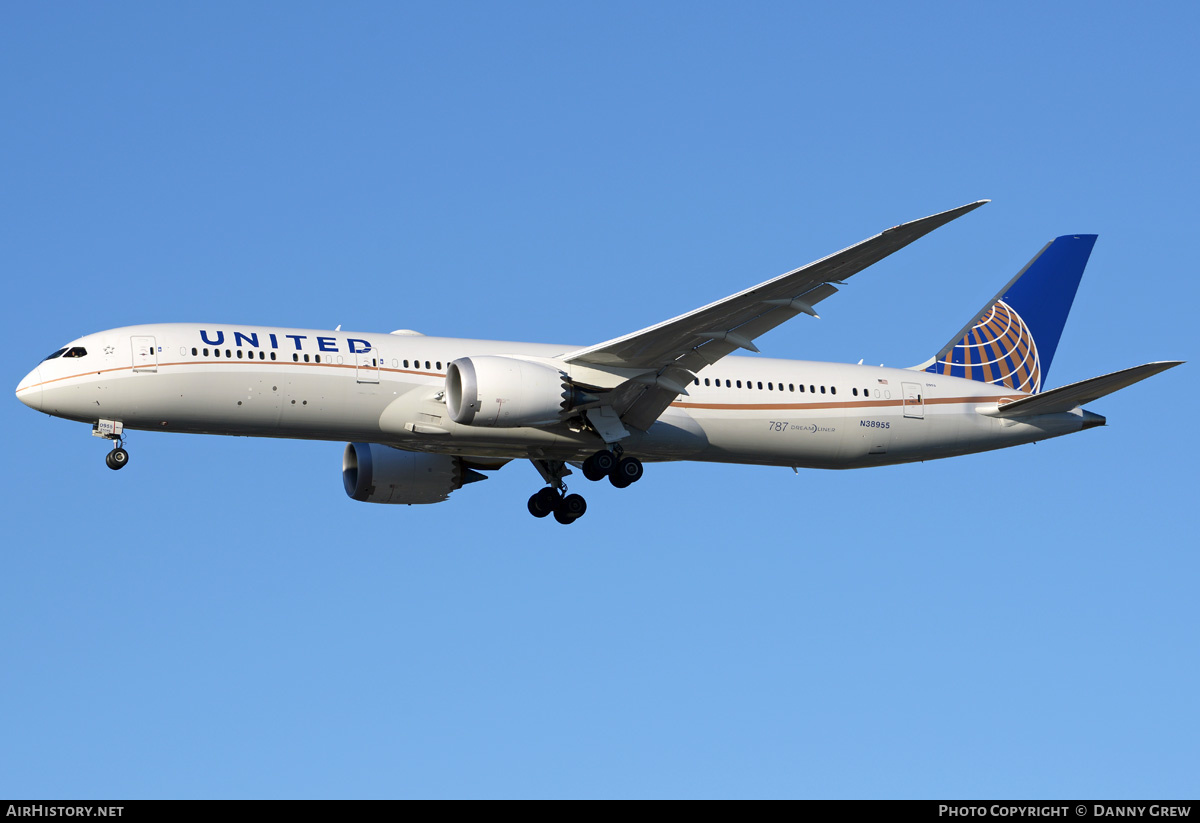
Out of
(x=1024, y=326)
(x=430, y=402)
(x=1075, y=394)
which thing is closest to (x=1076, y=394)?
(x=1075, y=394)

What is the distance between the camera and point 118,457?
31.9 m

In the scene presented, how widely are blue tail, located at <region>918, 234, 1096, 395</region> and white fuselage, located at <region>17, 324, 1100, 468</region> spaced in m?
2.09

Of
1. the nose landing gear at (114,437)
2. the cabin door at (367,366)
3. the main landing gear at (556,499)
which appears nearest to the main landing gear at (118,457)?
the nose landing gear at (114,437)

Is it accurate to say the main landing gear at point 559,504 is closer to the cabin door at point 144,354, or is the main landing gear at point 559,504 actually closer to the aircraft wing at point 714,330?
the aircraft wing at point 714,330

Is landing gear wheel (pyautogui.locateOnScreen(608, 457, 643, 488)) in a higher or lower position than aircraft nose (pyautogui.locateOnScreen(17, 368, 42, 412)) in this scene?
lower

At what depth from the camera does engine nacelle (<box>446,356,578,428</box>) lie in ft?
103

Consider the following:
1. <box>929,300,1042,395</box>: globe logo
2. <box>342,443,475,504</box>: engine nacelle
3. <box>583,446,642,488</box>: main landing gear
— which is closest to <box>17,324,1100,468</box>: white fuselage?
<box>583,446,642,488</box>: main landing gear

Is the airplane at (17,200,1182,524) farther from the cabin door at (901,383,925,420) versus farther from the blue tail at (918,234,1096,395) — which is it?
the blue tail at (918,234,1096,395)
